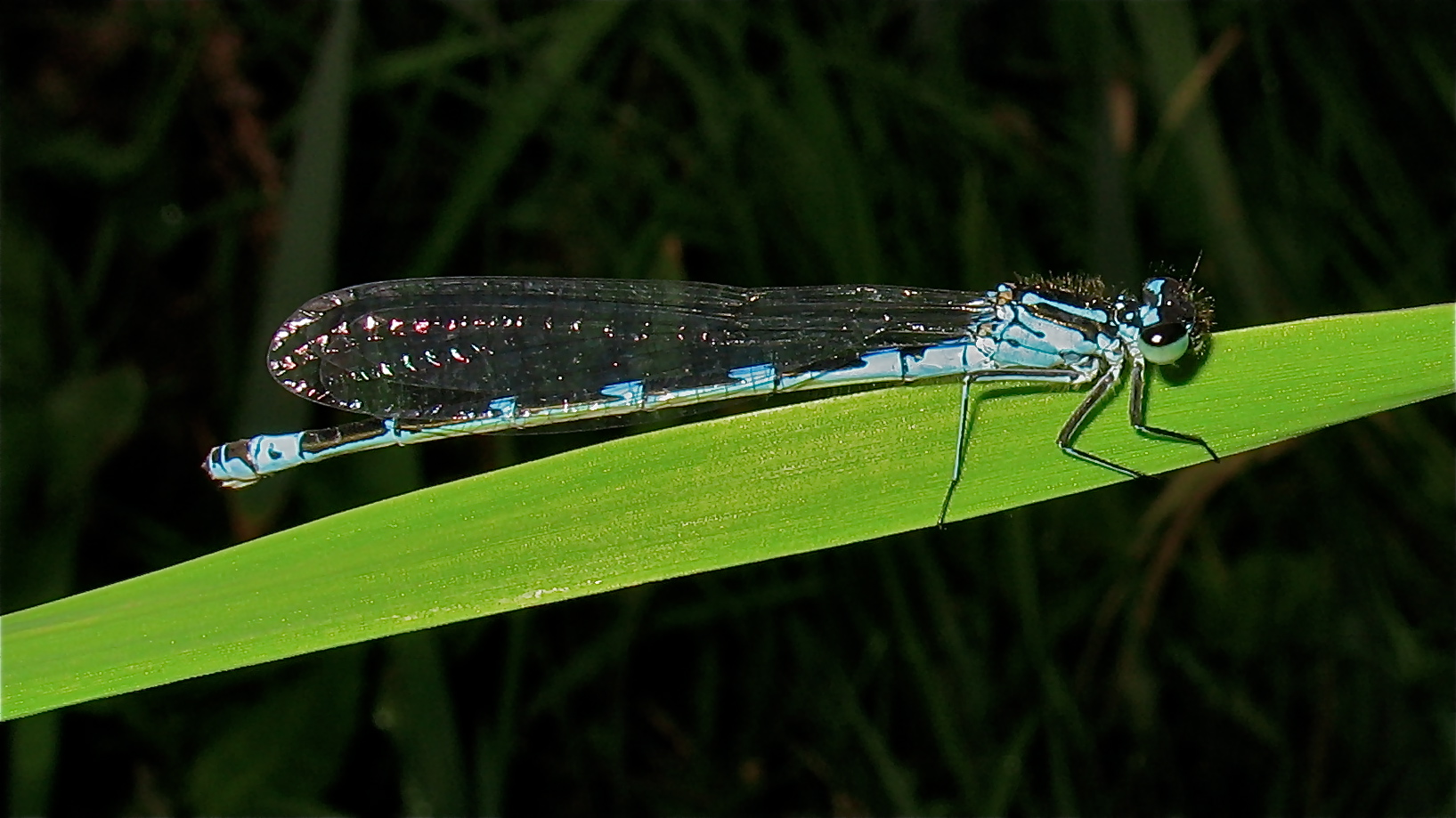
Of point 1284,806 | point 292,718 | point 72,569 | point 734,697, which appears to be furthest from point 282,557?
point 1284,806

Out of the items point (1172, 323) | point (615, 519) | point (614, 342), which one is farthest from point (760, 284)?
point (615, 519)

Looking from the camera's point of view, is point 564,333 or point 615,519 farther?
point 564,333

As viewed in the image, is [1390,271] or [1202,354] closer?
[1202,354]

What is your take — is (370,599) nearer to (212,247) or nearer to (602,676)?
(602,676)

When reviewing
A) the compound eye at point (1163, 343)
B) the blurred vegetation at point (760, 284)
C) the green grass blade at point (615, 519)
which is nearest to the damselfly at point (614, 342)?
the compound eye at point (1163, 343)

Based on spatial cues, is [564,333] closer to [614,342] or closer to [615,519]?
[614,342]

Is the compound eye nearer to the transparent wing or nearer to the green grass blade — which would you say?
the green grass blade
